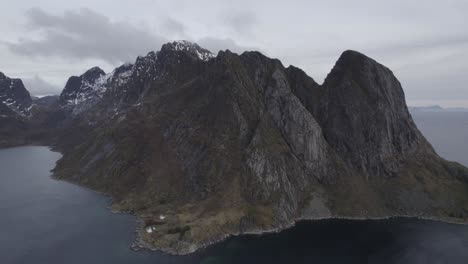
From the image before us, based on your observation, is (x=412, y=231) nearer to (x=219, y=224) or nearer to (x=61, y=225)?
(x=219, y=224)

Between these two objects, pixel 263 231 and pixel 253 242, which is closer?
pixel 253 242

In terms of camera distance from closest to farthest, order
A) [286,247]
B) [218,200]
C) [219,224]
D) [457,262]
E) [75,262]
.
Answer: [75,262] → [457,262] → [286,247] → [219,224] → [218,200]

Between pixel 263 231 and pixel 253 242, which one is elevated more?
pixel 263 231

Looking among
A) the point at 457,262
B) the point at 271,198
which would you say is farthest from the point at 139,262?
the point at 457,262

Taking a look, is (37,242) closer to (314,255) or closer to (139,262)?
(139,262)

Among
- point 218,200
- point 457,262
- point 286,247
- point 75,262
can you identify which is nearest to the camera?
point 75,262

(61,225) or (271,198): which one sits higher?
(271,198)

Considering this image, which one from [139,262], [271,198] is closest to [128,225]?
[139,262]

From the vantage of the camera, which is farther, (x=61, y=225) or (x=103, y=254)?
(x=61, y=225)

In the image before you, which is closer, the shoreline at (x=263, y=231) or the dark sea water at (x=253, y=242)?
the dark sea water at (x=253, y=242)

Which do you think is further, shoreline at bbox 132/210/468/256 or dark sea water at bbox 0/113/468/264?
shoreline at bbox 132/210/468/256
